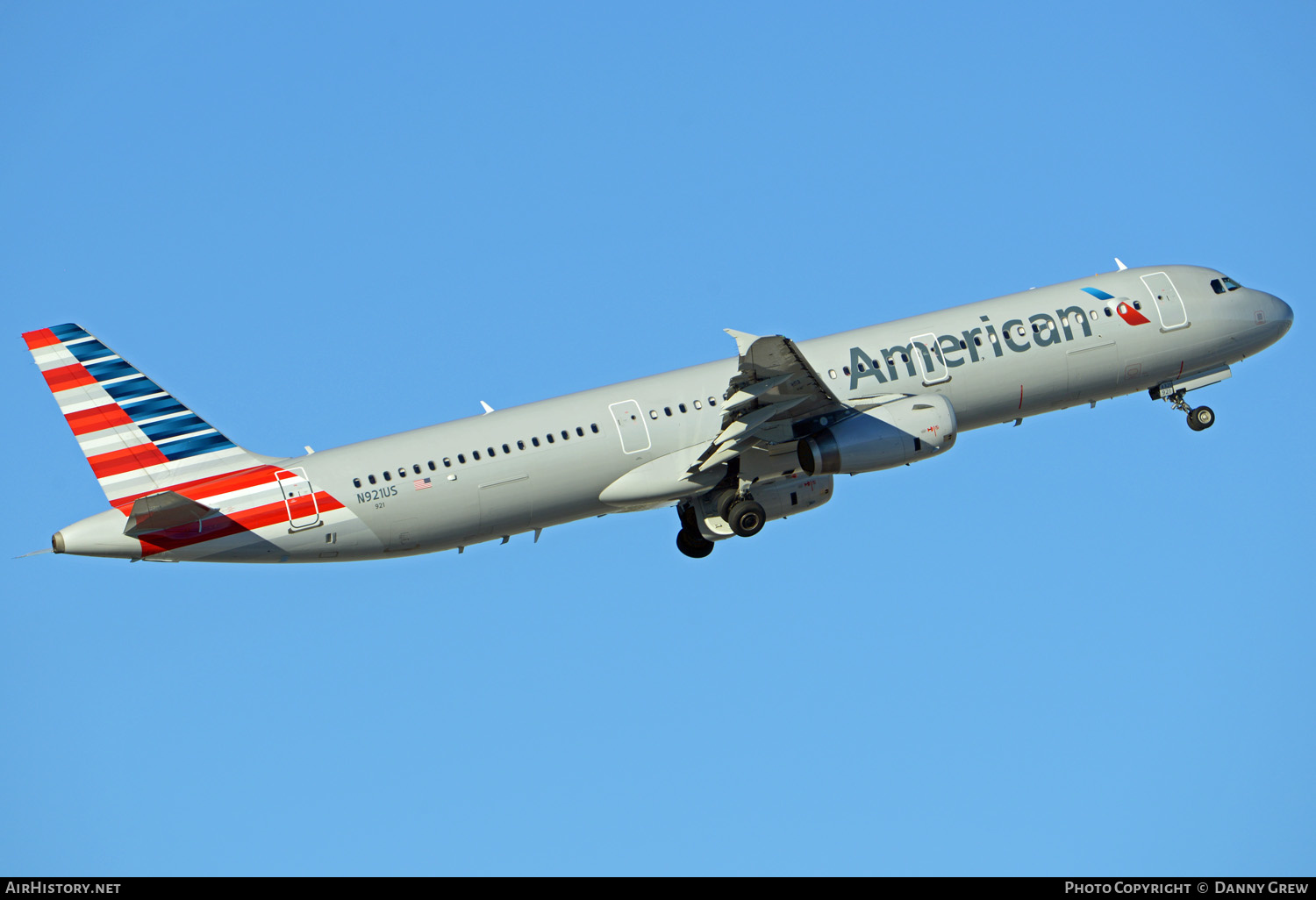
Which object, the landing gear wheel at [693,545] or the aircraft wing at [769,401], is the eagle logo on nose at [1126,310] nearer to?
the aircraft wing at [769,401]

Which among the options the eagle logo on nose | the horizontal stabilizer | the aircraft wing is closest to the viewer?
the horizontal stabilizer

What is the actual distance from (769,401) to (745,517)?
14.4 ft

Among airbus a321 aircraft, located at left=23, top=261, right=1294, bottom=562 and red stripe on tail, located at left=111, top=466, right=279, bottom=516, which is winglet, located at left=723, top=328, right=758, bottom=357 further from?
red stripe on tail, located at left=111, top=466, right=279, bottom=516

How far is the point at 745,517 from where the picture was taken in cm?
4159

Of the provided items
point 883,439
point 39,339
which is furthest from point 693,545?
point 39,339

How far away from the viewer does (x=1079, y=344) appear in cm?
4247

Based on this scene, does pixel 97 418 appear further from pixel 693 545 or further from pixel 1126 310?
pixel 1126 310

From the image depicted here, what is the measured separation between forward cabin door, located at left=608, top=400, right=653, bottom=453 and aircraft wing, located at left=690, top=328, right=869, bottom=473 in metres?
1.61

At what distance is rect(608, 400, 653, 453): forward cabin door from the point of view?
39844 millimetres

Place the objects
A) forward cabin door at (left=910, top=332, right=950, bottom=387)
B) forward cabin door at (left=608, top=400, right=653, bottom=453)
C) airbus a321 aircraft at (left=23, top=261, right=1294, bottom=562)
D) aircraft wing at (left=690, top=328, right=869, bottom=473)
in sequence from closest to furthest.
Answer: aircraft wing at (left=690, top=328, right=869, bottom=473), airbus a321 aircraft at (left=23, top=261, right=1294, bottom=562), forward cabin door at (left=608, top=400, right=653, bottom=453), forward cabin door at (left=910, top=332, right=950, bottom=387)

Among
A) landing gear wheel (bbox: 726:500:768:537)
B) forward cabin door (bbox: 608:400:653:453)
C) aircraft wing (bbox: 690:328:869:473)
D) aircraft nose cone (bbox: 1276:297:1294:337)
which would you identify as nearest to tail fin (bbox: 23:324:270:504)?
forward cabin door (bbox: 608:400:653:453)
